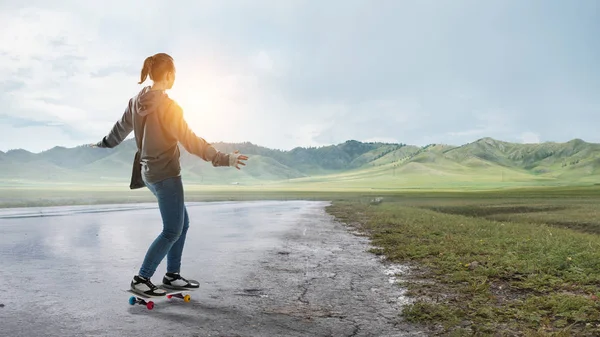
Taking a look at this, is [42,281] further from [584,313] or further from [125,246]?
[584,313]

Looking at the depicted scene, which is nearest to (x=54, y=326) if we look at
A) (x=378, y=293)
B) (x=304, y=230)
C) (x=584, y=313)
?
(x=378, y=293)

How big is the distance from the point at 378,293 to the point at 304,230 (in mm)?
11061

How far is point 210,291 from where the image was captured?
23.9ft

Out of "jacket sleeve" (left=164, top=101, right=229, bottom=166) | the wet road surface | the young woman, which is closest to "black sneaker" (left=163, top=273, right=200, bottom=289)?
the wet road surface

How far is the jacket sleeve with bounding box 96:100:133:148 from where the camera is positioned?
670cm

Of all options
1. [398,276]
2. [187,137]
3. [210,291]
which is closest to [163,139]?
[187,137]

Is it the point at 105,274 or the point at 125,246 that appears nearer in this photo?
the point at 105,274

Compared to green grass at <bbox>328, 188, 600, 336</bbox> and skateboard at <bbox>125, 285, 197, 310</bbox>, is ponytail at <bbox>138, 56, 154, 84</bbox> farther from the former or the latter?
green grass at <bbox>328, 188, 600, 336</bbox>

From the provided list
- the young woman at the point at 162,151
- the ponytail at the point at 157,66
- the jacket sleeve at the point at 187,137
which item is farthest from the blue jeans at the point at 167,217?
the ponytail at the point at 157,66

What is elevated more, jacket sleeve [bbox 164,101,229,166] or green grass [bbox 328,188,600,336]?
jacket sleeve [bbox 164,101,229,166]

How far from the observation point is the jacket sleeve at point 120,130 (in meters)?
6.70

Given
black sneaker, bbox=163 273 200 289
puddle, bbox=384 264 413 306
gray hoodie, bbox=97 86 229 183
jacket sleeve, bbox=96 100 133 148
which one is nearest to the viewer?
gray hoodie, bbox=97 86 229 183

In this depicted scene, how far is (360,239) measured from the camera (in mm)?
15648

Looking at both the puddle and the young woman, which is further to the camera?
the puddle
